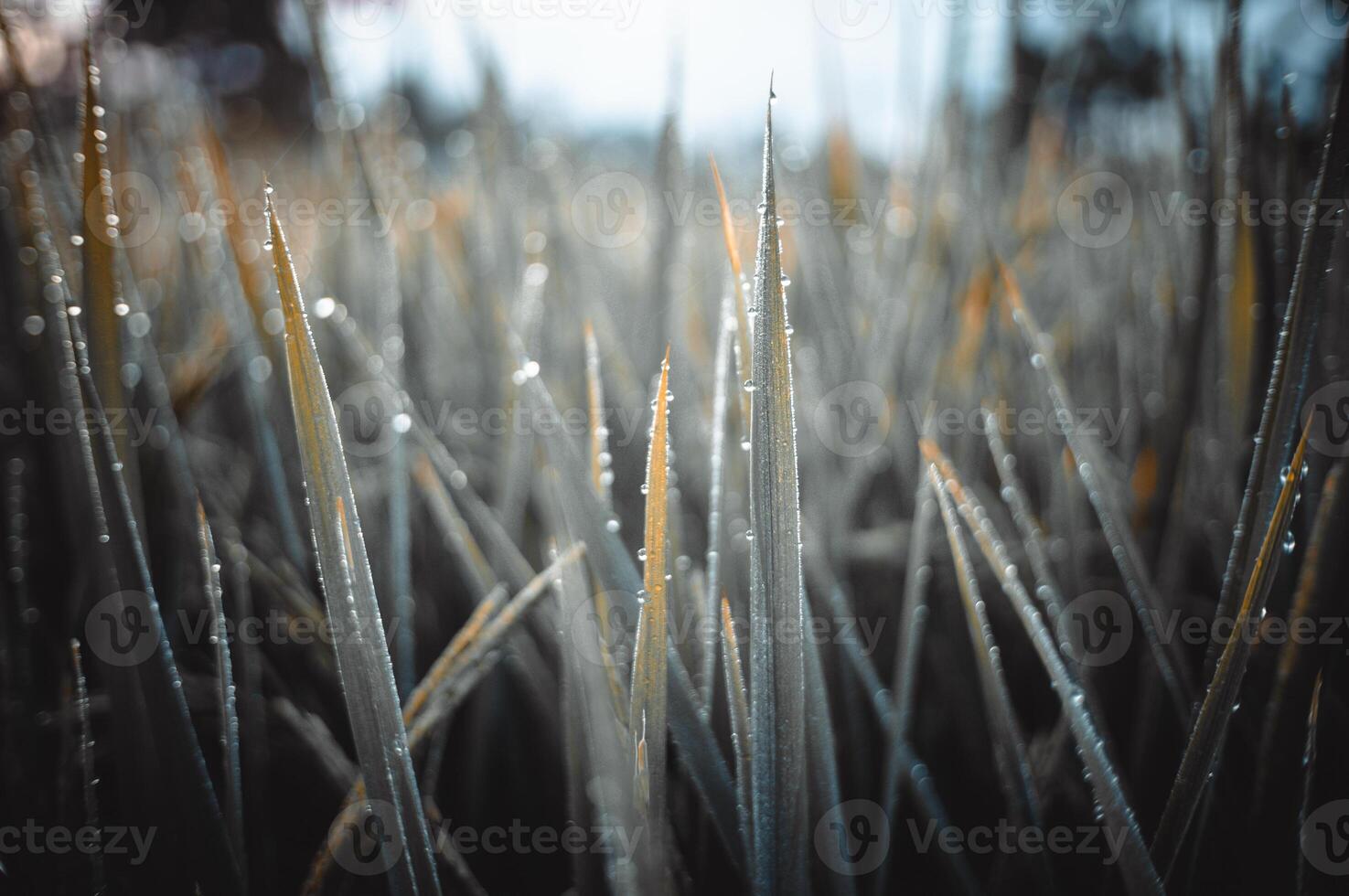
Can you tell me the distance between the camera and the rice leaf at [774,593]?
264 millimetres

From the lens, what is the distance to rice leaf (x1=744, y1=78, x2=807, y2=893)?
264mm

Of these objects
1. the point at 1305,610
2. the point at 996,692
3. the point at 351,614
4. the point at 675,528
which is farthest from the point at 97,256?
the point at 1305,610

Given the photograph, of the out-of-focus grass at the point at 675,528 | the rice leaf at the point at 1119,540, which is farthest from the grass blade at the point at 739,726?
the rice leaf at the point at 1119,540

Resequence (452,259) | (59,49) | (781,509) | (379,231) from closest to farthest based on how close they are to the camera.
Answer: (781,509), (379,231), (59,49), (452,259)

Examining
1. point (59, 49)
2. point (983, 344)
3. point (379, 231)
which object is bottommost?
point (983, 344)

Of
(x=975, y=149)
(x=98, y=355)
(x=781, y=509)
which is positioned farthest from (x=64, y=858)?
(x=975, y=149)

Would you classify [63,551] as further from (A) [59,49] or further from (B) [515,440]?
(A) [59,49]

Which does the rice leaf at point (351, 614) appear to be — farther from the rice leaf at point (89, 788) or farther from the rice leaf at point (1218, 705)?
the rice leaf at point (1218, 705)

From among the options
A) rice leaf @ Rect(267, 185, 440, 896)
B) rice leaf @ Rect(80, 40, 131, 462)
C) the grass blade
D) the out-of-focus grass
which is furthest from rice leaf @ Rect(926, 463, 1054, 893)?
rice leaf @ Rect(80, 40, 131, 462)

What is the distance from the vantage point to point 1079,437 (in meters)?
0.42

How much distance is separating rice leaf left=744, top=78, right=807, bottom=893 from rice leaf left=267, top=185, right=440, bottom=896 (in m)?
0.13

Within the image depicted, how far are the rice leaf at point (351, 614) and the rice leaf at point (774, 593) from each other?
0.41 ft

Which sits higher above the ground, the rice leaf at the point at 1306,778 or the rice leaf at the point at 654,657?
the rice leaf at the point at 654,657

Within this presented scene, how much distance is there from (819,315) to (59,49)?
729mm
